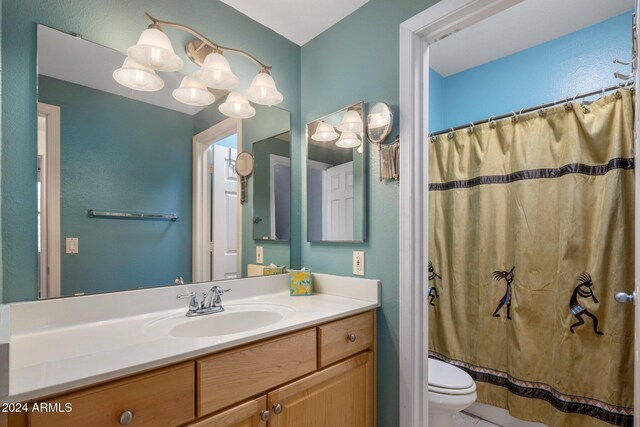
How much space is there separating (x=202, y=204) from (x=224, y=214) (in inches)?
5.1

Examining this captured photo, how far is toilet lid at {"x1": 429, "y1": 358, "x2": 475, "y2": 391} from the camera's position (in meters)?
1.59

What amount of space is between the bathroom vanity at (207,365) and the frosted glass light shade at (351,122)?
769mm

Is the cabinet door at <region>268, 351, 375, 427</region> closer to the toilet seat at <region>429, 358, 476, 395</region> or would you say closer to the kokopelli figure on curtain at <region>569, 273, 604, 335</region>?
the toilet seat at <region>429, 358, 476, 395</region>

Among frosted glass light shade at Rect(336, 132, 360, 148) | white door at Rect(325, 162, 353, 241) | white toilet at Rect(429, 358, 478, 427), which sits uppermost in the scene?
frosted glass light shade at Rect(336, 132, 360, 148)

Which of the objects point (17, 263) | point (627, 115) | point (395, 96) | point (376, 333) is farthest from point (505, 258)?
point (17, 263)

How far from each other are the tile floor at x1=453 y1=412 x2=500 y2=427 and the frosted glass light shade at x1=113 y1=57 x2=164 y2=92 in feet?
Result: 8.39

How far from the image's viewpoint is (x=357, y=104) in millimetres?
1569

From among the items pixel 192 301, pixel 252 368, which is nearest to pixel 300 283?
pixel 192 301

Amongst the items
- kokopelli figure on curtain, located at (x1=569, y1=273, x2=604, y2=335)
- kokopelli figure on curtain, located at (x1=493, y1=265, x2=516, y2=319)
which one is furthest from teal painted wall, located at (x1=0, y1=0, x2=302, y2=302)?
kokopelli figure on curtain, located at (x1=569, y1=273, x2=604, y2=335)

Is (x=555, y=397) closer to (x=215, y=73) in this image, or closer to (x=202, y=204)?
(x=202, y=204)

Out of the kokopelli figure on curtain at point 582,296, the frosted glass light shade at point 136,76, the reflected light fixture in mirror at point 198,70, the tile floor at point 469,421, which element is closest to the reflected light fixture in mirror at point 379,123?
the reflected light fixture in mirror at point 198,70

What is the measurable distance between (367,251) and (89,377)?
113cm

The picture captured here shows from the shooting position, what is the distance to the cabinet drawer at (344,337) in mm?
1188

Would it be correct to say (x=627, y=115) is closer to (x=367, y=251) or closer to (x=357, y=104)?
(x=357, y=104)
